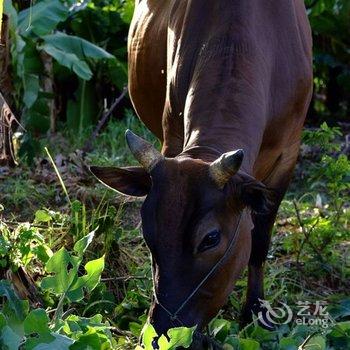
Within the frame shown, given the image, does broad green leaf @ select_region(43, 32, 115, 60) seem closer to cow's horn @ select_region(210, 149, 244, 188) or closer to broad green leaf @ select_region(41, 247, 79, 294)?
cow's horn @ select_region(210, 149, 244, 188)

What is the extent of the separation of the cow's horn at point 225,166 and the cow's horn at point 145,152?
0.82 feet

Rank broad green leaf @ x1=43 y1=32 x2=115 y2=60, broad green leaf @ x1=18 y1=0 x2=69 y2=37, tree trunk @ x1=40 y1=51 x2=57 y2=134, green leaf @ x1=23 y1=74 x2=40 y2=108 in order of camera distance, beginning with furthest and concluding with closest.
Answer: tree trunk @ x1=40 y1=51 x2=57 y2=134 → broad green leaf @ x1=43 y1=32 x2=115 y2=60 → broad green leaf @ x1=18 y1=0 x2=69 y2=37 → green leaf @ x1=23 y1=74 x2=40 y2=108

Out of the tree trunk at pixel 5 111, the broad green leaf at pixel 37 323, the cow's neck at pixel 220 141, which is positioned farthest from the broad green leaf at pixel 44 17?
the broad green leaf at pixel 37 323

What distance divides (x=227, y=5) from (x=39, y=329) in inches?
86.5

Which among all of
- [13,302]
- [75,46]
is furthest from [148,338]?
[75,46]

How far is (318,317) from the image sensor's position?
5.28 metres

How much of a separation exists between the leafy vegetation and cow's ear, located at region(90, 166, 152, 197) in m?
0.28

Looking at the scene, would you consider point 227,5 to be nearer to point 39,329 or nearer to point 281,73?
point 281,73

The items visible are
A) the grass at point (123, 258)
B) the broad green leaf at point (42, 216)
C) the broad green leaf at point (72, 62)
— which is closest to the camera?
the grass at point (123, 258)

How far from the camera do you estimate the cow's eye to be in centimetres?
421

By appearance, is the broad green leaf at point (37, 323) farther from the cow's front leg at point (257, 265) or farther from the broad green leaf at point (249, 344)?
the cow's front leg at point (257, 265)

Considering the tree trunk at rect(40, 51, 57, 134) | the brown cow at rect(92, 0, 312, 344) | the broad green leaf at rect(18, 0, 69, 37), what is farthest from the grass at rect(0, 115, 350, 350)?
the tree trunk at rect(40, 51, 57, 134)

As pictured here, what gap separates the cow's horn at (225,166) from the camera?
4.16m

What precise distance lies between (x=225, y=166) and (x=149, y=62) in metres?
2.05
